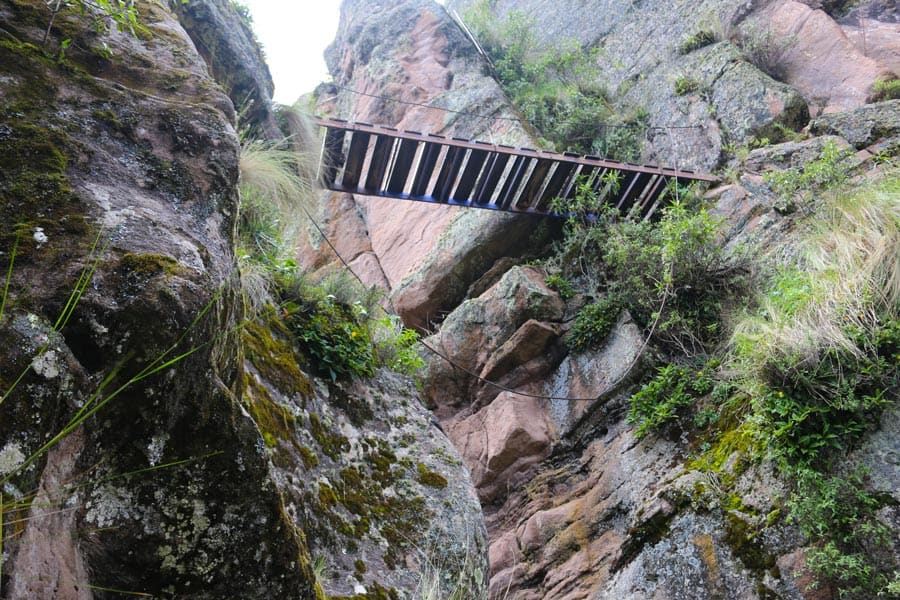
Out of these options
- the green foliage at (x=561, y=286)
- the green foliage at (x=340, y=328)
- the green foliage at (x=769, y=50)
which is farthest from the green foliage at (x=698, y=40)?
the green foliage at (x=340, y=328)

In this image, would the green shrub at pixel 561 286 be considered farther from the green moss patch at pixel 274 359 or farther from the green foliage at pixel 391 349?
the green moss patch at pixel 274 359

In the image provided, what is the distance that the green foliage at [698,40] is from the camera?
10.2 metres

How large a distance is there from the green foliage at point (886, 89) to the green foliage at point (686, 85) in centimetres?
246

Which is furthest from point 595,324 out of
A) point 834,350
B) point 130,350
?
point 130,350

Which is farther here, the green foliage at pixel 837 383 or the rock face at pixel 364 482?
the green foliage at pixel 837 383

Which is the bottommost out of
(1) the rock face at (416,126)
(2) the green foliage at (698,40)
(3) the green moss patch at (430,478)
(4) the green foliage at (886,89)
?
(1) the rock face at (416,126)

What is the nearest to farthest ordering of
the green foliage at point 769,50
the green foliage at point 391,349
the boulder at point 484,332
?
Answer: the green foliage at point 391,349 → the boulder at point 484,332 → the green foliage at point 769,50

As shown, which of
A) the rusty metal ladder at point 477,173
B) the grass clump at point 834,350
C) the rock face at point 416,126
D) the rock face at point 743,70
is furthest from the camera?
the rock face at point 416,126

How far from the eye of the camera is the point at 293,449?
3.33 meters

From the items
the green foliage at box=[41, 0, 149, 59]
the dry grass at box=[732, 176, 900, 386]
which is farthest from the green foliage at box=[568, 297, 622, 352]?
the green foliage at box=[41, 0, 149, 59]

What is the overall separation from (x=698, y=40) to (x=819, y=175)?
5.17 m

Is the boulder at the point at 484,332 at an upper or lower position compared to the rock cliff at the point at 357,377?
lower

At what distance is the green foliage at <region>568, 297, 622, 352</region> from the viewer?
6.95 meters

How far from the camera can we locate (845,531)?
12.7 feet
